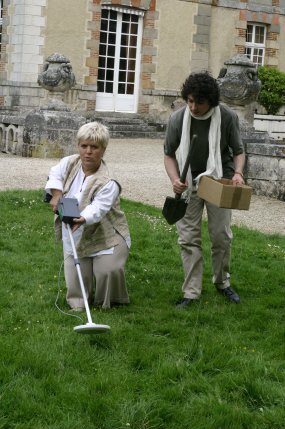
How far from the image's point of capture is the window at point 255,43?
2484 centimetres

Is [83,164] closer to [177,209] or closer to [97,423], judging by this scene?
[177,209]

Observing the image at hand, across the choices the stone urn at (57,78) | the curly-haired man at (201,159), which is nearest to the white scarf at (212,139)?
the curly-haired man at (201,159)

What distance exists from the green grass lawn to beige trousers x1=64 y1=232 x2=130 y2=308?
127 millimetres

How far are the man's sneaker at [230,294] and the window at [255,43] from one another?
1912 cm

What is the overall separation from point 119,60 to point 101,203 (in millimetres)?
16945

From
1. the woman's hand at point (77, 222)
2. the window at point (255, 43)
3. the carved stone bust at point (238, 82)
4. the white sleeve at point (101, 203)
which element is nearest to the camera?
the woman's hand at point (77, 222)

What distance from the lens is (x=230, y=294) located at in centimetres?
642

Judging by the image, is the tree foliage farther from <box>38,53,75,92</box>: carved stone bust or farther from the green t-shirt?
the green t-shirt

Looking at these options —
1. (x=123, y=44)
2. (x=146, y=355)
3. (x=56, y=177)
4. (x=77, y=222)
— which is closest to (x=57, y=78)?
(x=123, y=44)

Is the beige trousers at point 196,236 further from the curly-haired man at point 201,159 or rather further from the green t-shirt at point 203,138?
the green t-shirt at point 203,138

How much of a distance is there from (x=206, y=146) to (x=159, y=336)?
4.68 feet

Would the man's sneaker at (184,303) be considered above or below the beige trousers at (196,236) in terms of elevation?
below

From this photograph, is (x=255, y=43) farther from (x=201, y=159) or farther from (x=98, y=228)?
(x=98, y=228)

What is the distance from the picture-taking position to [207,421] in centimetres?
413
